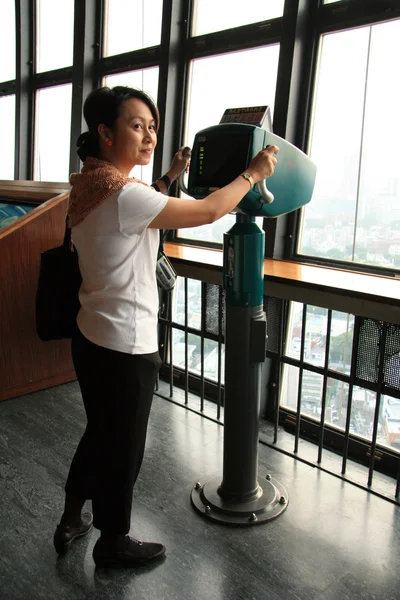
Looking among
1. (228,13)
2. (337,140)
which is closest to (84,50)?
(228,13)

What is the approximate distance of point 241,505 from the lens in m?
1.97

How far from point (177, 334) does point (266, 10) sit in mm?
2092

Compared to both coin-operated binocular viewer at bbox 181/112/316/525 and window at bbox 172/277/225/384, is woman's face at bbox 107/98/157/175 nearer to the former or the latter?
coin-operated binocular viewer at bbox 181/112/316/525

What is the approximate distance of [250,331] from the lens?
5.97ft

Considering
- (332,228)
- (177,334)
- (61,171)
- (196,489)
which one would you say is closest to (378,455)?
(196,489)

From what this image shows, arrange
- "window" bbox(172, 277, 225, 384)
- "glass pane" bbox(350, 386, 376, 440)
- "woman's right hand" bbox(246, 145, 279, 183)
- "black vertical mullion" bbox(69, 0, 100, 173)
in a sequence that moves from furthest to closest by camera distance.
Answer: "black vertical mullion" bbox(69, 0, 100, 173) < "window" bbox(172, 277, 225, 384) < "glass pane" bbox(350, 386, 376, 440) < "woman's right hand" bbox(246, 145, 279, 183)

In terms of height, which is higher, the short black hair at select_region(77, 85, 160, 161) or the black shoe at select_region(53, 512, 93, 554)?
the short black hair at select_region(77, 85, 160, 161)

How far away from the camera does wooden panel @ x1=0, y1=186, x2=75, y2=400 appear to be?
282 centimetres

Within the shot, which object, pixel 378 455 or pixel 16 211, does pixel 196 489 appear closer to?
pixel 378 455

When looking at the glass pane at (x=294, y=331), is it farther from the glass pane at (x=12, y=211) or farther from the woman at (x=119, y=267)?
the glass pane at (x=12, y=211)

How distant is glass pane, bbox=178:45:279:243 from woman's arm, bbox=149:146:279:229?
1526 mm

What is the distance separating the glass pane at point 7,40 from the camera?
5375 millimetres

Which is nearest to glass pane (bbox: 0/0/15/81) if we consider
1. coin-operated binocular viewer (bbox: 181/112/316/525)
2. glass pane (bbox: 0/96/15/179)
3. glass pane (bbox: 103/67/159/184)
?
glass pane (bbox: 0/96/15/179)

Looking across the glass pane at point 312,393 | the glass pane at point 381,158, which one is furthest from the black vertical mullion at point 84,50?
the glass pane at point 312,393
